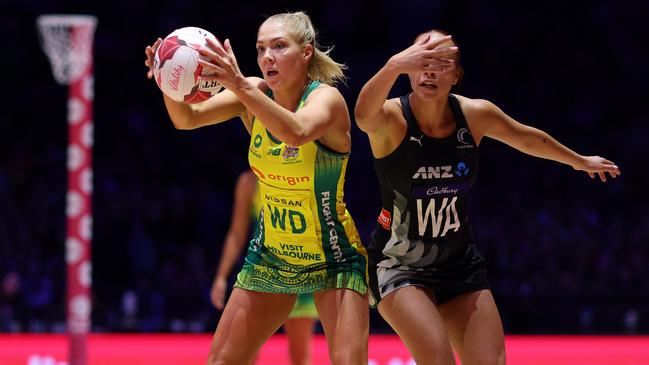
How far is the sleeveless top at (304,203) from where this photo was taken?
4.09 metres

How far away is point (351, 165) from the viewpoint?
12.0 metres

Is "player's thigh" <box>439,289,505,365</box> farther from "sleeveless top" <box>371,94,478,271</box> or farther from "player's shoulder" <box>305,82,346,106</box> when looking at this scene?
"player's shoulder" <box>305,82,346,106</box>

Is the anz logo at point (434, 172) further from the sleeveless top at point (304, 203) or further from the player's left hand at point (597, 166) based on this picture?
the player's left hand at point (597, 166)

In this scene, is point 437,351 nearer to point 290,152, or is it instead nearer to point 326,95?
point 290,152

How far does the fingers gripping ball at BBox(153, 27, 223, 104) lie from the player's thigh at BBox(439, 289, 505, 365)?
4.84ft

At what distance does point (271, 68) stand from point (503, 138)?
4.20ft

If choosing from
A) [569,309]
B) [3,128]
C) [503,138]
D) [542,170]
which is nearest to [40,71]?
[3,128]

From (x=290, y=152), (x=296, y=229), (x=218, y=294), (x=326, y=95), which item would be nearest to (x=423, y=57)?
(x=326, y=95)

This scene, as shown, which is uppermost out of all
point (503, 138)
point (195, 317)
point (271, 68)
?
point (271, 68)

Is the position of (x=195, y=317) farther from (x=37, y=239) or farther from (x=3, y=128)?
(x=3, y=128)

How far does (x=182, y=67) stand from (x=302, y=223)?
809 millimetres

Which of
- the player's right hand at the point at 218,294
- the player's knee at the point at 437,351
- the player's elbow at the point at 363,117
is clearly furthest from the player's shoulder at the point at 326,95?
the player's right hand at the point at 218,294

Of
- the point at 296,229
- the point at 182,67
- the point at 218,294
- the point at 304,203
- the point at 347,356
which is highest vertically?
the point at 182,67

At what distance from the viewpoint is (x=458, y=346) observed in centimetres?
452
